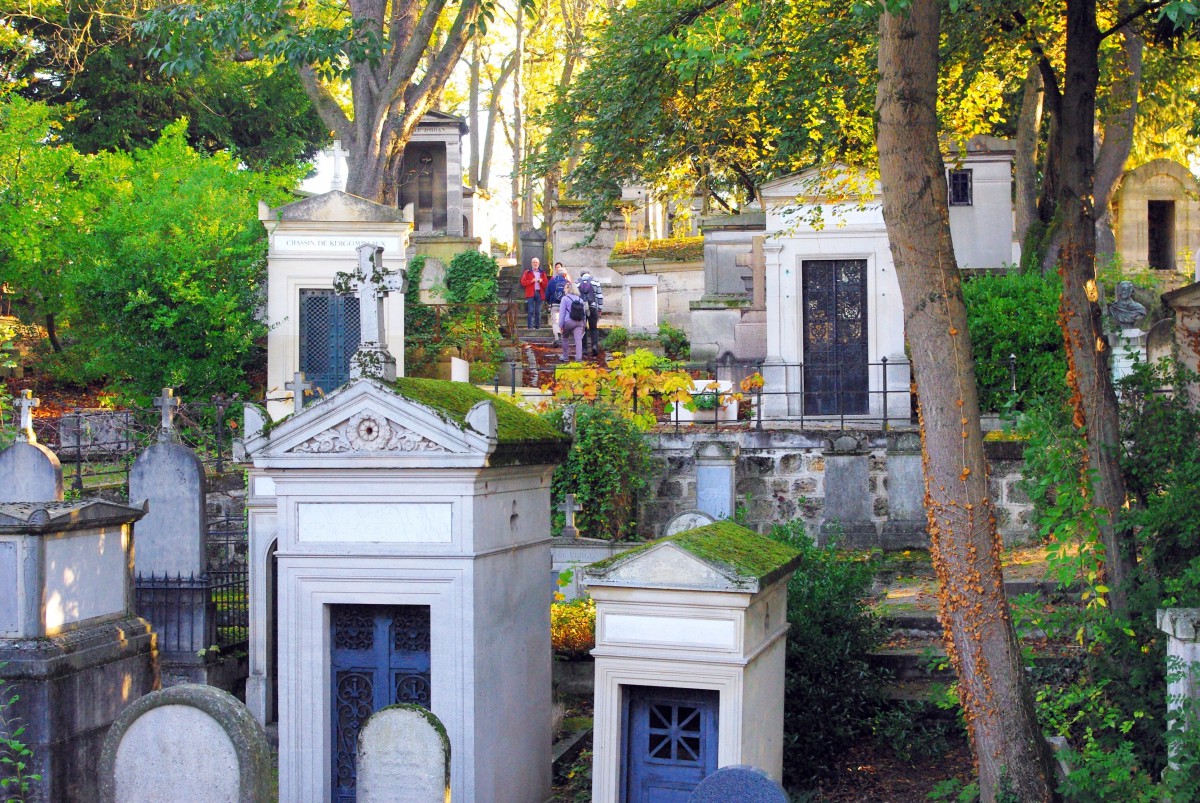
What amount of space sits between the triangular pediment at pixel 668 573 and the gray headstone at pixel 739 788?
1682 mm

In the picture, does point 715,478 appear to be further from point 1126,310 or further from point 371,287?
point 371,287

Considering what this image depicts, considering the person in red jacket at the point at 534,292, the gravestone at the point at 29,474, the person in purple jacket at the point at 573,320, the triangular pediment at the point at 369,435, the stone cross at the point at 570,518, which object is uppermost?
the person in red jacket at the point at 534,292

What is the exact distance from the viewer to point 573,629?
994 cm

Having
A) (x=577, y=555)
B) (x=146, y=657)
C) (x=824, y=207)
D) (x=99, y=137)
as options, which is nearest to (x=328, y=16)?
(x=99, y=137)

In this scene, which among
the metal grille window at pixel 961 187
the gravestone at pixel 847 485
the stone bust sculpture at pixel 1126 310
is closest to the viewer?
the stone bust sculpture at pixel 1126 310

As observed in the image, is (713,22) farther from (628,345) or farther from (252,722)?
(628,345)

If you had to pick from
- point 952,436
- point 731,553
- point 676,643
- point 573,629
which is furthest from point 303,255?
point 952,436

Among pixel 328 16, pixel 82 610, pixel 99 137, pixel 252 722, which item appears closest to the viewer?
pixel 252 722

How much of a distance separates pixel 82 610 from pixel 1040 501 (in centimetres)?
611

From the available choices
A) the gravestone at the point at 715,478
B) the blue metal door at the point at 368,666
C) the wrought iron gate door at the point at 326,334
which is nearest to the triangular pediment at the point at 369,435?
the blue metal door at the point at 368,666

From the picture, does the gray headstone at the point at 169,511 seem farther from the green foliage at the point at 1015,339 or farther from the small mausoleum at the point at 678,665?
the green foliage at the point at 1015,339

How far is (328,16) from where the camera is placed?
67.1 feet

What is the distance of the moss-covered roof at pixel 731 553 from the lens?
21.2ft

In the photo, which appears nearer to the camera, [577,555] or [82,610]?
[82,610]
